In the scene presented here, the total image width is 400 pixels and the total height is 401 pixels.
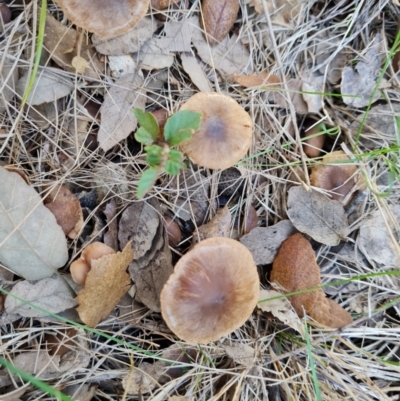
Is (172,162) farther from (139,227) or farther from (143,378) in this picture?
(143,378)

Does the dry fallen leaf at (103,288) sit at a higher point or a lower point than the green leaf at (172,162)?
lower

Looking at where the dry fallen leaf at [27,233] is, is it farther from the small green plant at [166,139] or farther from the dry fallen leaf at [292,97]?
the dry fallen leaf at [292,97]

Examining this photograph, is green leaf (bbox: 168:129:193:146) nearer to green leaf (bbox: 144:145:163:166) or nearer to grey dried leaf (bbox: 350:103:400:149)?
green leaf (bbox: 144:145:163:166)

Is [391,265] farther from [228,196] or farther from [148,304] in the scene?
[148,304]

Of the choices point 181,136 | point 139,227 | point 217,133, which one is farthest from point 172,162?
point 139,227

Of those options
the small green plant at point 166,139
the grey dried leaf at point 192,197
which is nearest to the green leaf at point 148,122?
the small green plant at point 166,139

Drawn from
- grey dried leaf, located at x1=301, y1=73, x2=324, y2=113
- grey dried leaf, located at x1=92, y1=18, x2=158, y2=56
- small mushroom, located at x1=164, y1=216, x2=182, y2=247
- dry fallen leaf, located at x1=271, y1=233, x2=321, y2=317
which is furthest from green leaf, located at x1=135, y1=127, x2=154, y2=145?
grey dried leaf, located at x1=301, y1=73, x2=324, y2=113
